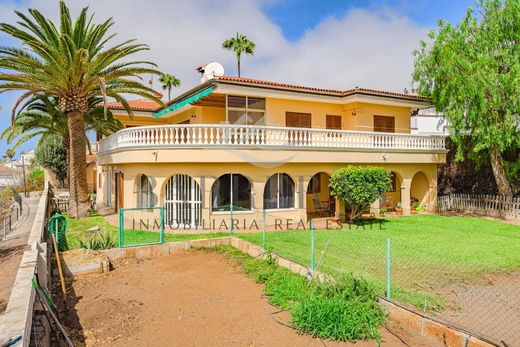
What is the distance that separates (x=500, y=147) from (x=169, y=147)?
1736cm

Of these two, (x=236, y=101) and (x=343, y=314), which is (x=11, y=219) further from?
(x=343, y=314)

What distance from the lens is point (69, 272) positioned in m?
9.95

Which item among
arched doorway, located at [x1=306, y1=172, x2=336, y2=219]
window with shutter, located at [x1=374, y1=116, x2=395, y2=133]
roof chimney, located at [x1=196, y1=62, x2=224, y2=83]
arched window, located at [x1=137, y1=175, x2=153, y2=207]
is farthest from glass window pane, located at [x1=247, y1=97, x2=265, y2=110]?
window with shutter, located at [x1=374, y1=116, x2=395, y2=133]

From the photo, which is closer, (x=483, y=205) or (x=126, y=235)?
(x=126, y=235)

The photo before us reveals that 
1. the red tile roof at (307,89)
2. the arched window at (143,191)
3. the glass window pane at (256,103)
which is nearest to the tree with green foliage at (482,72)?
the red tile roof at (307,89)

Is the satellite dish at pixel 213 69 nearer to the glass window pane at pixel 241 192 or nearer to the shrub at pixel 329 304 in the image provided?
the glass window pane at pixel 241 192

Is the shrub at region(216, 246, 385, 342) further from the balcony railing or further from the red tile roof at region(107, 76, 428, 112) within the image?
the red tile roof at region(107, 76, 428, 112)

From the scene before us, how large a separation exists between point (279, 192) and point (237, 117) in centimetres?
486

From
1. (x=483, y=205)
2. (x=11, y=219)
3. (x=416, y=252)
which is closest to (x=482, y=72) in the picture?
(x=483, y=205)

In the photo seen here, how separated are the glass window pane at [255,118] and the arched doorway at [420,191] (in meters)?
11.2

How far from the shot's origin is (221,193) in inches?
689

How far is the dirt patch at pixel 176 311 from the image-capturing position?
645 cm

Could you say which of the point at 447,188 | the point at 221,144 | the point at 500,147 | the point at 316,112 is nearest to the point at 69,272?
the point at 221,144

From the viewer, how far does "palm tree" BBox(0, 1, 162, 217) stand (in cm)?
1591
